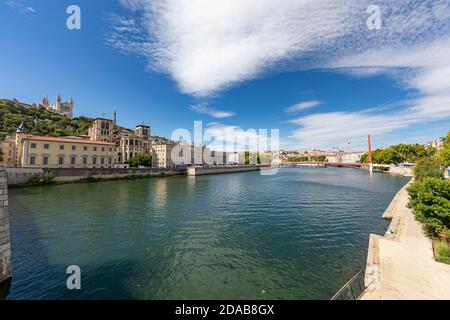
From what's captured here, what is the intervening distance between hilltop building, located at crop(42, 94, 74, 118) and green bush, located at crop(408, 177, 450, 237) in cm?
13539

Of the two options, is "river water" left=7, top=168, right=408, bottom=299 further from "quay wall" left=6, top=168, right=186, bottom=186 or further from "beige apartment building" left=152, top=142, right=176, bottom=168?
"beige apartment building" left=152, top=142, right=176, bottom=168

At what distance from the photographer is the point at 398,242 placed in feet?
31.5

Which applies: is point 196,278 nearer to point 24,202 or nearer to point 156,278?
point 156,278

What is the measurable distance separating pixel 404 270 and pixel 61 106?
139562 mm

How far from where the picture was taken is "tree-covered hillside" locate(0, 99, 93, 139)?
65.9 m

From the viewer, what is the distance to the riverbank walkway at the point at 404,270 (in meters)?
5.73

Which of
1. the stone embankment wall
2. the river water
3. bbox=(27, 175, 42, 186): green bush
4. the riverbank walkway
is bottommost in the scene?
the river water

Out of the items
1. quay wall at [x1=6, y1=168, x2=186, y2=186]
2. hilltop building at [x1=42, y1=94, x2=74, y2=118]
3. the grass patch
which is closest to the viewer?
the grass patch

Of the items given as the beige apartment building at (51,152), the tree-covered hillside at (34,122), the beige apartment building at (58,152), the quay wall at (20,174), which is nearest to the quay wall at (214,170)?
the beige apartment building at (58,152)

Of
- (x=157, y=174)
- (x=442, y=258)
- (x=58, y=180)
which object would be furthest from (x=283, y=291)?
(x=157, y=174)

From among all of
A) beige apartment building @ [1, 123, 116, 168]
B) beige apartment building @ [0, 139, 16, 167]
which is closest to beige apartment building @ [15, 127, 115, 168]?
beige apartment building @ [1, 123, 116, 168]

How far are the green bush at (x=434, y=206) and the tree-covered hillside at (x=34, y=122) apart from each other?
3127 inches

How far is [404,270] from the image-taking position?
6.94m
